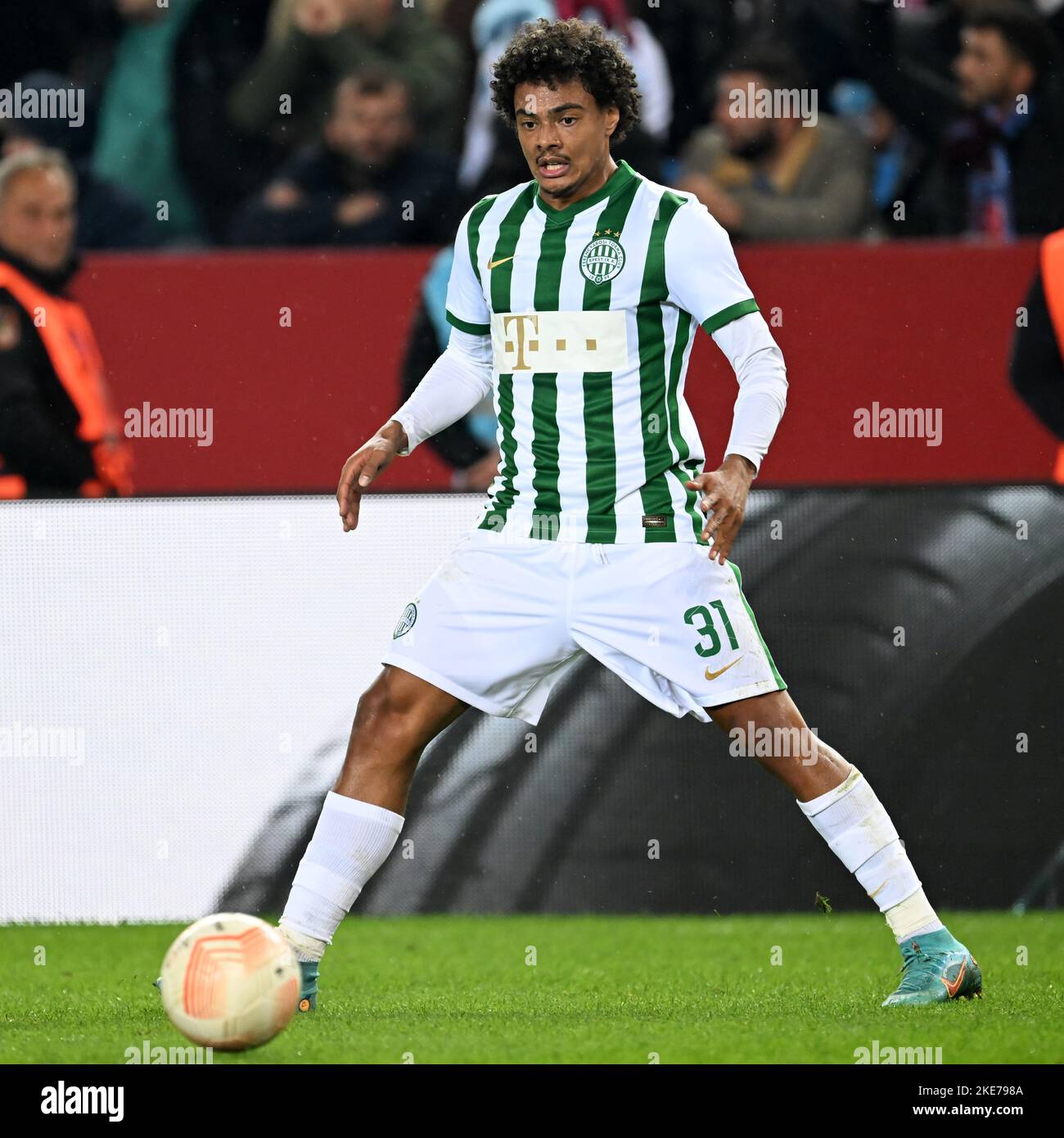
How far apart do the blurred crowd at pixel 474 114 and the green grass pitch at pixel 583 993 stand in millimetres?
3027

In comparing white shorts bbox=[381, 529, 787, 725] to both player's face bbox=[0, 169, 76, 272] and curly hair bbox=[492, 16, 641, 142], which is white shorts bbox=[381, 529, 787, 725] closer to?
curly hair bbox=[492, 16, 641, 142]

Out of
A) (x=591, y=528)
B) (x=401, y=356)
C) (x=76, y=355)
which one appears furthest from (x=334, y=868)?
(x=76, y=355)

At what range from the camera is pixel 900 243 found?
267 inches

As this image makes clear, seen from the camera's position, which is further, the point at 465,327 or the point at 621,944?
the point at 621,944

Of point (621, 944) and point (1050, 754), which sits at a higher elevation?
point (1050, 754)

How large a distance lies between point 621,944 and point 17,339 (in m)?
Result: 3.04

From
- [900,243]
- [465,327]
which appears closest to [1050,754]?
[900,243]

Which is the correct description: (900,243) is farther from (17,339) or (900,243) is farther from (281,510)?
(17,339)

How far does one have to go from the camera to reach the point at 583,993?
4422mm

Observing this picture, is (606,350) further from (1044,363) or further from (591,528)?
(1044,363)

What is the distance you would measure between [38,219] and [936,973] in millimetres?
4404

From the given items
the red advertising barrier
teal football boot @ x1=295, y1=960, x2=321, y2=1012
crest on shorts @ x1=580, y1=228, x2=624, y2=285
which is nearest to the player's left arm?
crest on shorts @ x1=580, y1=228, x2=624, y2=285

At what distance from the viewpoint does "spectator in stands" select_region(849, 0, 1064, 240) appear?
7418mm

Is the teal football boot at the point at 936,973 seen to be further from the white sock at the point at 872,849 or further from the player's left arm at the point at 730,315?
the player's left arm at the point at 730,315
